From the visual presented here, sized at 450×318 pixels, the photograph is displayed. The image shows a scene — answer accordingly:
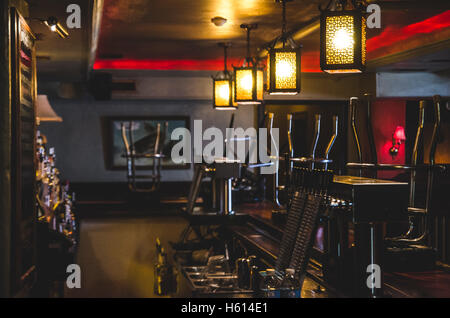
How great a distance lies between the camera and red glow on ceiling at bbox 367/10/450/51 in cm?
657

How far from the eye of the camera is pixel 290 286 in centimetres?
252

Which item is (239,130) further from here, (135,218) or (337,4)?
(337,4)

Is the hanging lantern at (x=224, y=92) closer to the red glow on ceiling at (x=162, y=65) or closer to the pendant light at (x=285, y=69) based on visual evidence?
the pendant light at (x=285, y=69)

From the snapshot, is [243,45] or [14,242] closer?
[14,242]

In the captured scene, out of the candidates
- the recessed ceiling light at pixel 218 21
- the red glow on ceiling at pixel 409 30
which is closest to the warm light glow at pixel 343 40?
the recessed ceiling light at pixel 218 21

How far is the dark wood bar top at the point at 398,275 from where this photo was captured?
3.17m

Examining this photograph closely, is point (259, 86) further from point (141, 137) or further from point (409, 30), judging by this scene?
point (141, 137)

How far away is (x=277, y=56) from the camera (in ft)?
11.9

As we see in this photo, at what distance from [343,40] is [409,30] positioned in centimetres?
508

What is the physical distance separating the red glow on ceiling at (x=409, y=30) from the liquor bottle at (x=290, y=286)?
499 centimetres

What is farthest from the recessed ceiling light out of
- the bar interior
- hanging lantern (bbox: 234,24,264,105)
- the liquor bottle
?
the liquor bottle

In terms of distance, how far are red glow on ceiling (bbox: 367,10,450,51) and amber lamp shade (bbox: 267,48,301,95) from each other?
357 cm

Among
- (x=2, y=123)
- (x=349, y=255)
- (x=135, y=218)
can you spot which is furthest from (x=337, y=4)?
(x=135, y=218)
